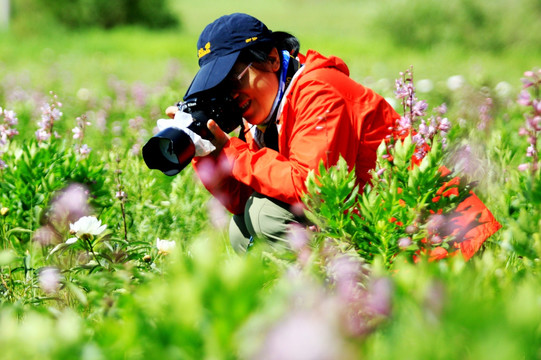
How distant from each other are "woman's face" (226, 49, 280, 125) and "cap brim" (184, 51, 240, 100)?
0.05m

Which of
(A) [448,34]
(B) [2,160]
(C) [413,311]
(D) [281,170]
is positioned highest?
(C) [413,311]

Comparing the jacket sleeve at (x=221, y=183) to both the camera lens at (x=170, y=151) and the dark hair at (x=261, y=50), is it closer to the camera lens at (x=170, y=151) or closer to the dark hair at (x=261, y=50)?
the camera lens at (x=170, y=151)

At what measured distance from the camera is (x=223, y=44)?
7.17ft

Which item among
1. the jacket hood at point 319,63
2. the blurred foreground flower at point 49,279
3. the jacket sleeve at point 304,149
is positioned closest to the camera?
the blurred foreground flower at point 49,279

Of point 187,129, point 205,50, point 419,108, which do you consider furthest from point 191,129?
point 419,108

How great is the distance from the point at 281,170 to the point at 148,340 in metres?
1.11

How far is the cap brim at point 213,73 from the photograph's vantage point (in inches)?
82.3

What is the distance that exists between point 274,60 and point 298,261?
0.96 metres

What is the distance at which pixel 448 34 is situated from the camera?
18266 mm

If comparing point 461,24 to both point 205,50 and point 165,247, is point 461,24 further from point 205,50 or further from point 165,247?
point 165,247

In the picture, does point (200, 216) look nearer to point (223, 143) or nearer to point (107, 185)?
point (107, 185)

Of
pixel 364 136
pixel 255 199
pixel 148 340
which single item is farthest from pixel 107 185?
pixel 148 340

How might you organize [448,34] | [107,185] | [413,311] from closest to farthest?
1. [413,311]
2. [107,185]
3. [448,34]

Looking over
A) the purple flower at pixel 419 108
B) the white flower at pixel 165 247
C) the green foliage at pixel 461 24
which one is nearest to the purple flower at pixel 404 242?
the purple flower at pixel 419 108
